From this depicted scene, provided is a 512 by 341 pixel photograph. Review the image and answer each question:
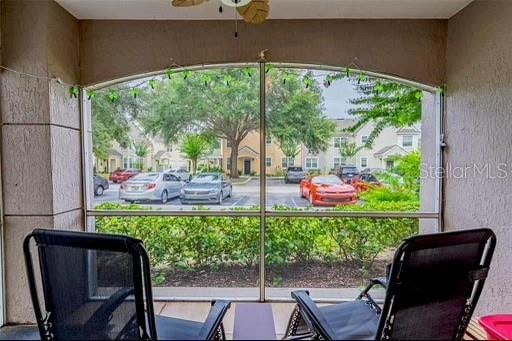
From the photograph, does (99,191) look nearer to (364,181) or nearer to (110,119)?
(110,119)

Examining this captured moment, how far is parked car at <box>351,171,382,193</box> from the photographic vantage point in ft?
12.2

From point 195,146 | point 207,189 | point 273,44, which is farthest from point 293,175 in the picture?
point 273,44

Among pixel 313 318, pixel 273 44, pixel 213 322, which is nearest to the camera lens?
pixel 213 322

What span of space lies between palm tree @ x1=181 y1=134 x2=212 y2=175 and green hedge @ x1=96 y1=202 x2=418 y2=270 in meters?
0.60

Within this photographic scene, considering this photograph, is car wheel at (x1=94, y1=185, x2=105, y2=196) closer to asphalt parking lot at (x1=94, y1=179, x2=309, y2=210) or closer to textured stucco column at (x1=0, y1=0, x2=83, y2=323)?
asphalt parking lot at (x1=94, y1=179, x2=309, y2=210)

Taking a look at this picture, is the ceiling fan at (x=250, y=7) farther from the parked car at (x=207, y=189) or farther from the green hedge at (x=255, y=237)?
the green hedge at (x=255, y=237)

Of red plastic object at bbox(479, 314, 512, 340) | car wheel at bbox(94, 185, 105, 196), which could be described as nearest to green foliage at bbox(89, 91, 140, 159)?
car wheel at bbox(94, 185, 105, 196)

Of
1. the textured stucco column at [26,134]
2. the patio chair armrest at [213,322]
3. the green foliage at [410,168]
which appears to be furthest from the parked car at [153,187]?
the green foliage at [410,168]

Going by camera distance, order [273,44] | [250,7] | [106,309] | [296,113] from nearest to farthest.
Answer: [106,309] → [250,7] → [273,44] → [296,113]

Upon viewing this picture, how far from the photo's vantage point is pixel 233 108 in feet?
12.0

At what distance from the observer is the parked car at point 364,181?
146 inches

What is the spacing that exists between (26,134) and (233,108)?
1748 mm

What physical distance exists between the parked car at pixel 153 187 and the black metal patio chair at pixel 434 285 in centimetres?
221

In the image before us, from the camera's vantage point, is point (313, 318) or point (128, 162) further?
point (128, 162)
